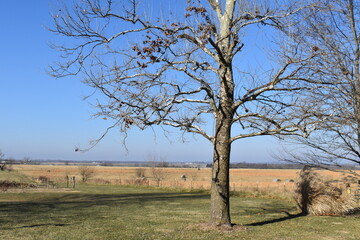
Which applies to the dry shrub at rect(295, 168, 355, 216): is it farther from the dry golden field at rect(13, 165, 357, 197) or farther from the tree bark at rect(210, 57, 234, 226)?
the tree bark at rect(210, 57, 234, 226)

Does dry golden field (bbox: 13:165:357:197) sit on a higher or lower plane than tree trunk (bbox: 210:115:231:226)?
lower

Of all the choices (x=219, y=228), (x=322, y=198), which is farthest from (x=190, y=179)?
(x=219, y=228)

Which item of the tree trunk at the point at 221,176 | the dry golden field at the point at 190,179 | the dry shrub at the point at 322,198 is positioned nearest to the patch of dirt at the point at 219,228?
the tree trunk at the point at 221,176

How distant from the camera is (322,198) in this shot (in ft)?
50.4

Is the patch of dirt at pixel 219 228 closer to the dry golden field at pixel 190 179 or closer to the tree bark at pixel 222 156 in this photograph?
the tree bark at pixel 222 156

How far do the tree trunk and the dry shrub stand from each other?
19.6 feet

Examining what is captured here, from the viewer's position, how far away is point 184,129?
37.8ft

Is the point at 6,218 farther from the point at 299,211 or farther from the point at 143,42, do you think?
the point at 299,211

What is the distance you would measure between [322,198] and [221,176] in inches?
252

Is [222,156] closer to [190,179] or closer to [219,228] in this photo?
[219,228]

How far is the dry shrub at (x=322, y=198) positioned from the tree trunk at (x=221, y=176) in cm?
596

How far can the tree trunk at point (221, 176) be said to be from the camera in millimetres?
10891

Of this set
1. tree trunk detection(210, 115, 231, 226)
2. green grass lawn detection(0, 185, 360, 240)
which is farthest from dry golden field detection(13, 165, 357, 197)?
tree trunk detection(210, 115, 231, 226)

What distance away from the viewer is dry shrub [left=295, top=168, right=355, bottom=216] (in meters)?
15.1
